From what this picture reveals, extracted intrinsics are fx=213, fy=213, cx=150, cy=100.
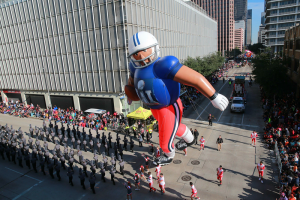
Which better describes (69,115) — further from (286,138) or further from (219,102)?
(219,102)

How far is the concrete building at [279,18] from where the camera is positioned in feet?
216

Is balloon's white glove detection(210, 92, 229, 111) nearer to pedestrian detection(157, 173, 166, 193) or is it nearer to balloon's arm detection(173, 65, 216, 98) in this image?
balloon's arm detection(173, 65, 216, 98)

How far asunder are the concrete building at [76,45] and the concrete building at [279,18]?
47515 mm

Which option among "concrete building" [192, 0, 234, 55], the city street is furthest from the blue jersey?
"concrete building" [192, 0, 234, 55]

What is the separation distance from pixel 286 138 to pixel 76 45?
24.4 m

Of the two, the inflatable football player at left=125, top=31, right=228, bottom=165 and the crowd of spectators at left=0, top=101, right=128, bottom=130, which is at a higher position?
the inflatable football player at left=125, top=31, right=228, bottom=165

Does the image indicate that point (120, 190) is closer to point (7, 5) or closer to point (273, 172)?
point (273, 172)

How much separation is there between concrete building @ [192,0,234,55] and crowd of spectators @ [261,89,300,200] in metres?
106

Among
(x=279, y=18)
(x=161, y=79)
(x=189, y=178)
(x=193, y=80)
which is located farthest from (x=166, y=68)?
(x=279, y=18)

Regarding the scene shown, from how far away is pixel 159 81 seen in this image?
7426 mm

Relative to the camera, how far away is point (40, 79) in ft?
106

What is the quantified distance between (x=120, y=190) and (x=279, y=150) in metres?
10.7

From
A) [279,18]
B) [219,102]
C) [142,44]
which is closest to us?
[219,102]

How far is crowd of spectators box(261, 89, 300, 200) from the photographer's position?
10352mm
